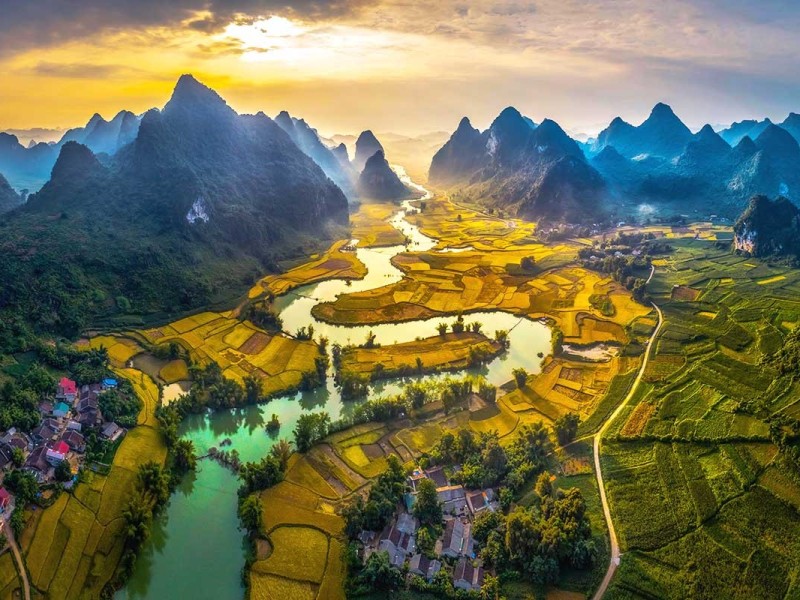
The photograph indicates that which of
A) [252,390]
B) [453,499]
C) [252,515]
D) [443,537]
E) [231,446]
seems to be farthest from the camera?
[252,390]

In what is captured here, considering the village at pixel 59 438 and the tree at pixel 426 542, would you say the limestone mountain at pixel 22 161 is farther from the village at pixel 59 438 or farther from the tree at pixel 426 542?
the tree at pixel 426 542

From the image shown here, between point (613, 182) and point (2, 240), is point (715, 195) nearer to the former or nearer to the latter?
point (613, 182)

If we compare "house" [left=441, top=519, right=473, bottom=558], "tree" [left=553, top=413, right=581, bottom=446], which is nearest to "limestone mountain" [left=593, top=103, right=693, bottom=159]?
"tree" [left=553, top=413, right=581, bottom=446]

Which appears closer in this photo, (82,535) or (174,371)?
(82,535)

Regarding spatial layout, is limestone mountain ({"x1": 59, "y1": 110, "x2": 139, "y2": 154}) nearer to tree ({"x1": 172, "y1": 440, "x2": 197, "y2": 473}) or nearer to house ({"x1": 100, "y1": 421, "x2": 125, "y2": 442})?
house ({"x1": 100, "y1": 421, "x2": 125, "y2": 442})

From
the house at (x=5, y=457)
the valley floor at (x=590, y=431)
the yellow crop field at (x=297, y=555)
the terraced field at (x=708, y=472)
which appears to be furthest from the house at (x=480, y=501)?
the house at (x=5, y=457)

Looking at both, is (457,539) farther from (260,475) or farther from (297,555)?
(260,475)

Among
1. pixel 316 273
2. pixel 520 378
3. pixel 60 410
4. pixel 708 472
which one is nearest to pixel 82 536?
pixel 60 410
